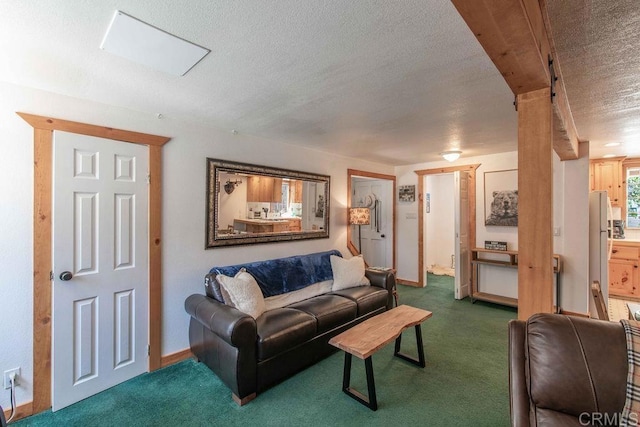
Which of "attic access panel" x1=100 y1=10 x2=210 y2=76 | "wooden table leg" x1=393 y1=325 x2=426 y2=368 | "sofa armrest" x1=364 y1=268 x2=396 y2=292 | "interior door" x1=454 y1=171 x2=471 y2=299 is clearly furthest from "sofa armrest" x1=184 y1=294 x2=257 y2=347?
"interior door" x1=454 y1=171 x2=471 y2=299

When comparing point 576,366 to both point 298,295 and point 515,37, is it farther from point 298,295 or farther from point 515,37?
point 298,295

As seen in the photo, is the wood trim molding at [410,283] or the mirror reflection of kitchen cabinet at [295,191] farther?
the wood trim molding at [410,283]

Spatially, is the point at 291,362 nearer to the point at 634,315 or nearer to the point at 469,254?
the point at 634,315

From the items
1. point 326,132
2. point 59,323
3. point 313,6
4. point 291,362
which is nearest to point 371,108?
point 326,132

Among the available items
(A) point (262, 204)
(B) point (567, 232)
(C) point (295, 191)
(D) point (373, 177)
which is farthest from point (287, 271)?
(B) point (567, 232)

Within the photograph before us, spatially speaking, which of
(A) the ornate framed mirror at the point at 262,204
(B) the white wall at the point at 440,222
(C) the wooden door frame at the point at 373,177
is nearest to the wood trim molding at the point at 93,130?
(A) the ornate framed mirror at the point at 262,204

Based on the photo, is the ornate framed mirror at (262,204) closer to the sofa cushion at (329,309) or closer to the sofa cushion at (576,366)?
the sofa cushion at (329,309)

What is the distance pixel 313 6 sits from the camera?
46.9 inches

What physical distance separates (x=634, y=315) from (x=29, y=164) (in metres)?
4.33

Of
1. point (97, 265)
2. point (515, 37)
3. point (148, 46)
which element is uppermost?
point (148, 46)

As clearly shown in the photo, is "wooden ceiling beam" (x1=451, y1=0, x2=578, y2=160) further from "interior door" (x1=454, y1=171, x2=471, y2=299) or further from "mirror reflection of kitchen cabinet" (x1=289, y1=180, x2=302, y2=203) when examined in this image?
"interior door" (x1=454, y1=171, x2=471, y2=299)

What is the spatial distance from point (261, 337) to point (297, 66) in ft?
6.35

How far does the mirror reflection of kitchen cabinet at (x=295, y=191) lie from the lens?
3754mm

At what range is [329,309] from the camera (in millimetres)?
2811
